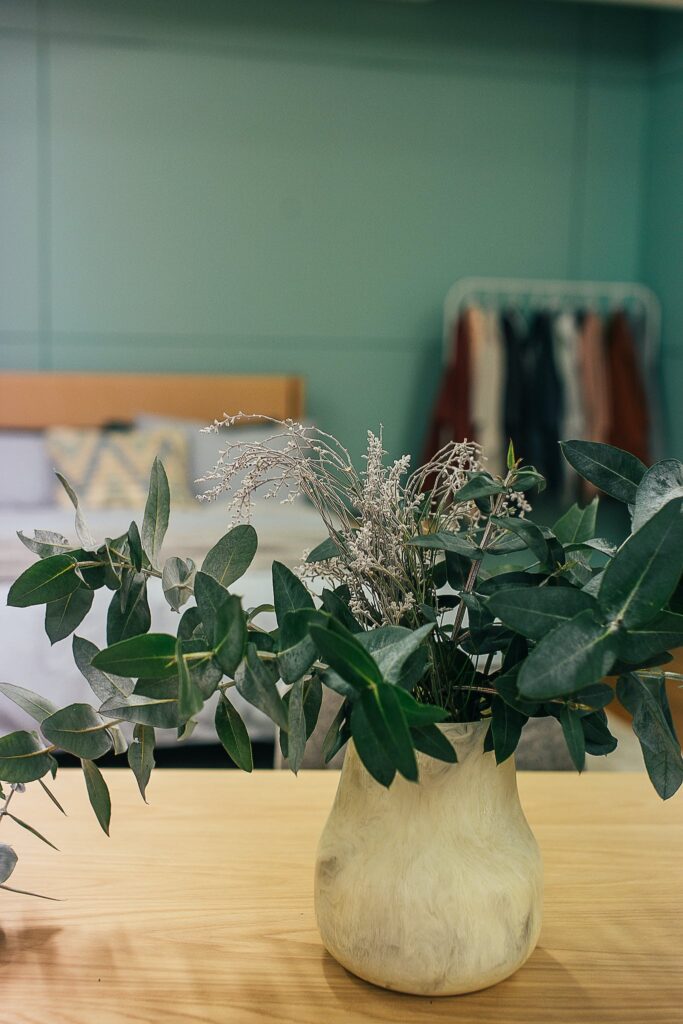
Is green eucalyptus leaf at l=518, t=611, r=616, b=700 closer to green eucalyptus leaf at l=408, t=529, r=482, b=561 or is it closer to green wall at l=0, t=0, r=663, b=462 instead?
green eucalyptus leaf at l=408, t=529, r=482, b=561

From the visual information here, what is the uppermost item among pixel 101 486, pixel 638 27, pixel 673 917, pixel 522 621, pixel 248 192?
pixel 638 27

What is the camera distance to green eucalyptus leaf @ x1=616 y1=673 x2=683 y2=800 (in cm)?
72

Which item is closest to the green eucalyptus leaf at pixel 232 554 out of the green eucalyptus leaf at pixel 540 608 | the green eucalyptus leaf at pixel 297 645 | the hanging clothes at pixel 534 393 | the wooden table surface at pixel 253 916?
the green eucalyptus leaf at pixel 297 645

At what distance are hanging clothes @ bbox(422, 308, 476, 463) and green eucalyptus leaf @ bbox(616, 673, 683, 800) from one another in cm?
401

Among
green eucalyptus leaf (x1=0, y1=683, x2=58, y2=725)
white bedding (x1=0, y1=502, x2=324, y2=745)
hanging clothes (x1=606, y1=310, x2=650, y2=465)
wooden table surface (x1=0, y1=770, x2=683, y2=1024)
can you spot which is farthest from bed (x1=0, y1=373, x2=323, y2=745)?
hanging clothes (x1=606, y1=310, x2=650, y2=465)

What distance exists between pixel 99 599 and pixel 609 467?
181 cm

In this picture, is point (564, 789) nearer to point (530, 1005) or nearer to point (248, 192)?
point (530, 1005)

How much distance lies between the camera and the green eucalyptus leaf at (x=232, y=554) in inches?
30.6

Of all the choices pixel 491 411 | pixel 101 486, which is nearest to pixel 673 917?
pixel 101 486

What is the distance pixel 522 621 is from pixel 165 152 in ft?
14.8

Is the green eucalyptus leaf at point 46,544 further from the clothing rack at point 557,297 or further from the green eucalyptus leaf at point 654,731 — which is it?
the clothing rack at point 557,297

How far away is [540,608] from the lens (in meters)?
0.66

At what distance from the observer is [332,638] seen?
0.60 metres

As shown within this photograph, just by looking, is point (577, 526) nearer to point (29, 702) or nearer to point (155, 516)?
point (155, 516)
